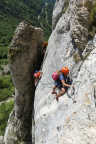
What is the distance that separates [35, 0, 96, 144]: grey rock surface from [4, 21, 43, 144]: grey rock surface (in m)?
1.93

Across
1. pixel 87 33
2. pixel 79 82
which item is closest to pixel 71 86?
pixel 79 82

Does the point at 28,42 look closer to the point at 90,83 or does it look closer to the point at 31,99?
the point at 31,99

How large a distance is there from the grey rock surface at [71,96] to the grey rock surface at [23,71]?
6.34 feet

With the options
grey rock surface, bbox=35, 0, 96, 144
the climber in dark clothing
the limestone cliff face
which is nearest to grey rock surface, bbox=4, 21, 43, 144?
the limestone cliff face

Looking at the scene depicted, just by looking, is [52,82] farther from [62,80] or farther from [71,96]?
[71,96]

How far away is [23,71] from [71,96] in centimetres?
591

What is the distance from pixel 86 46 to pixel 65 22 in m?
3.28

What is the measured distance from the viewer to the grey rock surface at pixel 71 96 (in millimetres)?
6504

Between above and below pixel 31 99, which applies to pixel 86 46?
above

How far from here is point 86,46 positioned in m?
8.70

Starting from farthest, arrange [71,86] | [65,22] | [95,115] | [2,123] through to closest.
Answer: [2,123]
[65,22]
[71,86]
[95,115]

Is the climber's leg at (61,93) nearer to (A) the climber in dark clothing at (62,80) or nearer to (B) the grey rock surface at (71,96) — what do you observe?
(A) the climber in dark clothing at (62,80)

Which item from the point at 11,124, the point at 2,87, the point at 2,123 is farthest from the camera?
the point at 2,87

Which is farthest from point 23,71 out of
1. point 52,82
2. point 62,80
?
point 62,80
